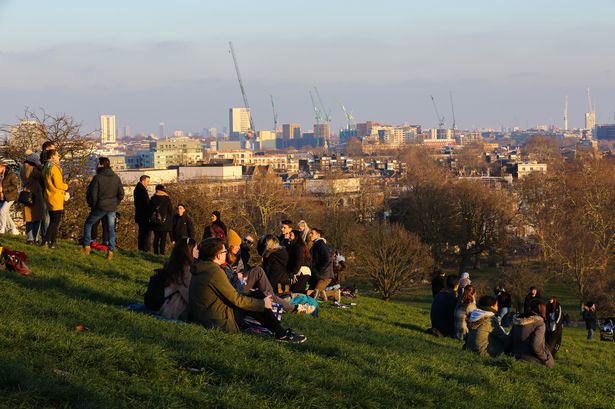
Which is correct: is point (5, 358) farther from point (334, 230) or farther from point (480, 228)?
point (480, 228)

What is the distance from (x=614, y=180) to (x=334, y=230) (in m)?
38.8

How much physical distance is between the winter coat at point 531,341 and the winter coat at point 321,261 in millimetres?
5565

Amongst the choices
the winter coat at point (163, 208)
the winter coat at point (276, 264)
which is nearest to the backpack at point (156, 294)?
the winter coat at point (276, 264)

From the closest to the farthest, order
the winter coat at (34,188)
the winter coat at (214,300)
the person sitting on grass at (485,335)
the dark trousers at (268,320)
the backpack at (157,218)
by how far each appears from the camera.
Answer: the winter coat at (214,300), the dark trousers at (268,320), the person sitting on grass at (485,335), the winter coat at (34,188), the backpack at (157,218)

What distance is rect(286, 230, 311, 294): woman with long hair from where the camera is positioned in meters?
16.8

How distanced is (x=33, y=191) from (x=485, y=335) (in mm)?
8514

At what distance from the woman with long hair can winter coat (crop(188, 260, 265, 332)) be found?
6143 millimetres

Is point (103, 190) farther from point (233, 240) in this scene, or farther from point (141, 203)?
point (141, 203)

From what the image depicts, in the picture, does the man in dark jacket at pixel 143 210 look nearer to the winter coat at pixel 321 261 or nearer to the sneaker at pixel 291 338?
the winter coat at pixel 321 261

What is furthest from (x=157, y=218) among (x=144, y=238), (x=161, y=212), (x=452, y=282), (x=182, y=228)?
(x=452, y=282)

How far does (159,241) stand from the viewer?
72.8ft

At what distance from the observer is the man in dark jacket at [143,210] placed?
68.9 feet

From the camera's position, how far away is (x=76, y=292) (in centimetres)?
1259

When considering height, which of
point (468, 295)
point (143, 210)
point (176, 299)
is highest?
point (143, 210)
